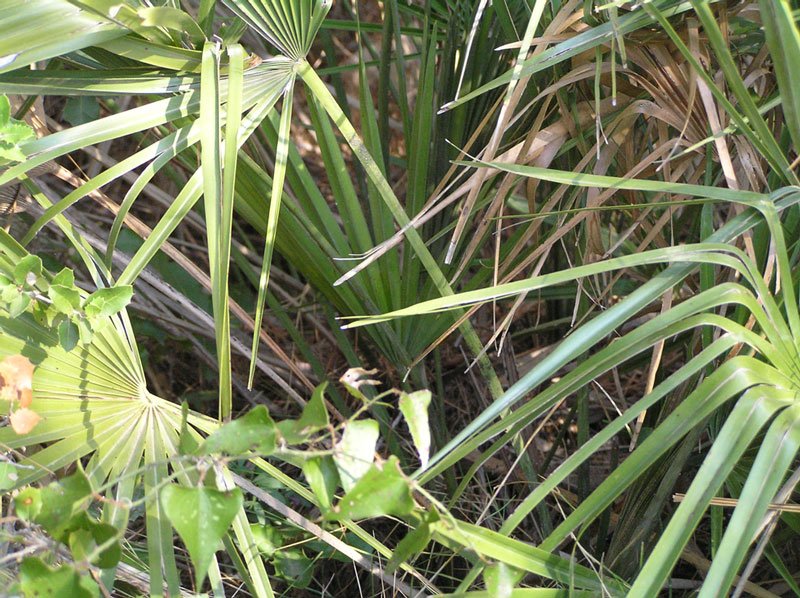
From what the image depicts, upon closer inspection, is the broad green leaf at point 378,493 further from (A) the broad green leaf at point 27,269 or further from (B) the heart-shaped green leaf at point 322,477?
(A) the broad green leaf at point 27,269

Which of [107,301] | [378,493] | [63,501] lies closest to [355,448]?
[378,493]

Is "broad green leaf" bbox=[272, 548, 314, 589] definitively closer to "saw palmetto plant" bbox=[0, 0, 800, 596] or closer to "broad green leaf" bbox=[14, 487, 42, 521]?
"saw palmetto plant" bbox=[0, 0, 800, 596]

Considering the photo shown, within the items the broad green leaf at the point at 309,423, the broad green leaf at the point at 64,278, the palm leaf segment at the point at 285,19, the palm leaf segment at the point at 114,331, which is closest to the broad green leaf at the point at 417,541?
the broad green leaf at the point at 309,423

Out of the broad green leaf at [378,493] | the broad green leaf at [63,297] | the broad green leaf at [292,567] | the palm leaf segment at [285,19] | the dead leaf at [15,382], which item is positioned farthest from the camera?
the broad green leaf at [292,567]

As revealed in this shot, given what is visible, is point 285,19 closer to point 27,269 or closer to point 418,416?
point 27,269

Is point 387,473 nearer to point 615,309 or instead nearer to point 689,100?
point 615,309

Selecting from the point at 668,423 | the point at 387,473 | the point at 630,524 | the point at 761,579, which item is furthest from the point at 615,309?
the point at 761,579

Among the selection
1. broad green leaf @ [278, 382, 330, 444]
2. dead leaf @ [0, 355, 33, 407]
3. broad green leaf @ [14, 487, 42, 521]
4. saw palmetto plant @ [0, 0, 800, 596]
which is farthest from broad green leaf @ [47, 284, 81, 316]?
broad green leaf @ [278, 382, 330, 444]
